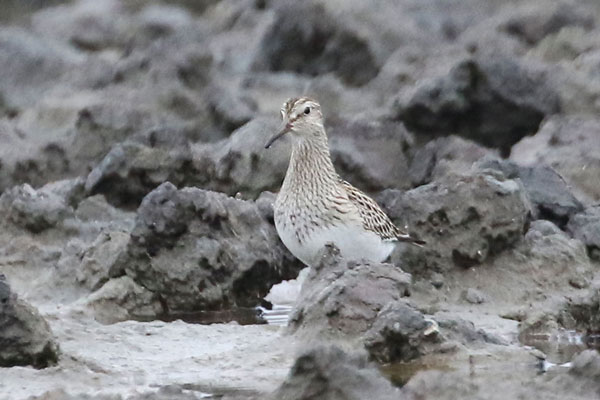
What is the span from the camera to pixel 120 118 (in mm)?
13992

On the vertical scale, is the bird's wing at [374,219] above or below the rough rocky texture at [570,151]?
below

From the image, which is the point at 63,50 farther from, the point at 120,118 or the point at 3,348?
the point at 3,348

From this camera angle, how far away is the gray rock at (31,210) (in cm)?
1095

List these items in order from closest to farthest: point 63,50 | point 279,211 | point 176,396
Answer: point 176,396 → point 279,211 → point 63,50

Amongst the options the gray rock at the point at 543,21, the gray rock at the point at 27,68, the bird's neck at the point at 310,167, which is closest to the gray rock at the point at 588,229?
the bird's neck at the point at 310,167

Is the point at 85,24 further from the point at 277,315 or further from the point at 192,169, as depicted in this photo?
the point at 277,315

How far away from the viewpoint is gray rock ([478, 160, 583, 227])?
419 inches

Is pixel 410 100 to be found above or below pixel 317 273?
above

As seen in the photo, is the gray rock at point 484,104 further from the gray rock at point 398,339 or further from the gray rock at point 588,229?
the gray rock at point 398,339

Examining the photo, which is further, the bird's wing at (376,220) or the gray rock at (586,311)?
the bird's wing at (376,220)

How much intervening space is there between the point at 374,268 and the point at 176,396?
2.04 metres

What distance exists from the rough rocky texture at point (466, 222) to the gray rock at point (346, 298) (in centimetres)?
160

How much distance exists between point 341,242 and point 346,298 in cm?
140

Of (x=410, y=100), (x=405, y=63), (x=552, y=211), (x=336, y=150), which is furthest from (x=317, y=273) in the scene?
(x=405, y=63)
